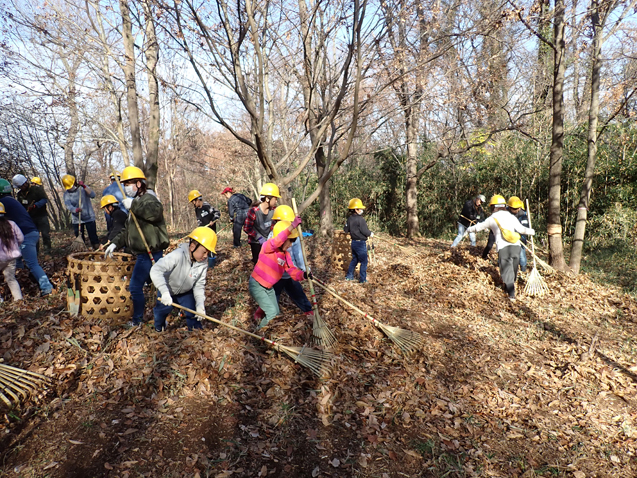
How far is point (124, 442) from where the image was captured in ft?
9.65

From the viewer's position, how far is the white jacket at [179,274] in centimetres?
379

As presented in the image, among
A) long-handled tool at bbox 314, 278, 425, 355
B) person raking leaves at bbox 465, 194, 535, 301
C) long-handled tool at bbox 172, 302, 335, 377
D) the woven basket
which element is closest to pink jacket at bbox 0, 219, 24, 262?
the woven basket

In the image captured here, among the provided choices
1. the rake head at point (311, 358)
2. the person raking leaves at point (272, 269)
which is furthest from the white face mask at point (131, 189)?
the rake head at point (311, 358)

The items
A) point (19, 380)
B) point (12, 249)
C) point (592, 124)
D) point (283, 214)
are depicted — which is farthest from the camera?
point (592, 124)

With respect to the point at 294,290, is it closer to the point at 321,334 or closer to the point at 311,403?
the point at 321,334

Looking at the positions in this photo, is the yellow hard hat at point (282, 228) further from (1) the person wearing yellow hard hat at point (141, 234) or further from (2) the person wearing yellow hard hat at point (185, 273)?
(1) the person wearing yellow hard hat at point (141, 234)

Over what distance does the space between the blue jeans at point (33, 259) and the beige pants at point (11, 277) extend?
40 cm

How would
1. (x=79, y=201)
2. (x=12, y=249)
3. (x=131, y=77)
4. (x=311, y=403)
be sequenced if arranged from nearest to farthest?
(x=311, y=403) < (x=12, y=249) < (x=79, y=201) < (x=131, y=77)

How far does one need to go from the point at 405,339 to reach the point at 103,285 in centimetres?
358

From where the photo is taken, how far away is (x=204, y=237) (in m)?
3.90

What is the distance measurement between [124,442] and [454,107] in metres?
10.9

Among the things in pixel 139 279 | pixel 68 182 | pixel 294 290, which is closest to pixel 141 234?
pixel 139 279

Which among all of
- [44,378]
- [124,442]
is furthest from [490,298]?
[44,378]

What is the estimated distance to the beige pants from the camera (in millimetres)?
5113
